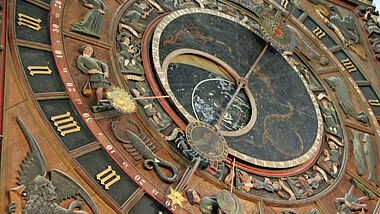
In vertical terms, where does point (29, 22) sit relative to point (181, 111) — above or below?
above

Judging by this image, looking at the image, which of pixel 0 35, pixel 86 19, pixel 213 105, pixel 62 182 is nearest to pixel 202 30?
pixel 213 105

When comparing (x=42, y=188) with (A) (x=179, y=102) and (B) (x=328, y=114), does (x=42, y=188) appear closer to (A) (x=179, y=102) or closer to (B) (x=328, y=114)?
(A) (x=179, y=102)

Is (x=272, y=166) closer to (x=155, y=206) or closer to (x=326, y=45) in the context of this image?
(x=155, y=206)

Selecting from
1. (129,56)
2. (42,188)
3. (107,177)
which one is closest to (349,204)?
(107,177)

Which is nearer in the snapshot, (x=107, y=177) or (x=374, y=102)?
(x=107, y=177)

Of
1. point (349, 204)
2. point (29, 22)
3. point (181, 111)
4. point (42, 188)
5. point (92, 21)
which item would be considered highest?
point (92, 21)

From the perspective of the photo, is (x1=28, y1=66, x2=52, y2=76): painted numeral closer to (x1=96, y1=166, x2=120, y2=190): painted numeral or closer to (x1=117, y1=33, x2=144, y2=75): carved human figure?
(x1=117, y1=33, x2=144, y2=75): carved human figure

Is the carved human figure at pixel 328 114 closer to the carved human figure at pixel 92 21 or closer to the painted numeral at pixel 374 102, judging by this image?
the painted numeral at pixel 374 102
